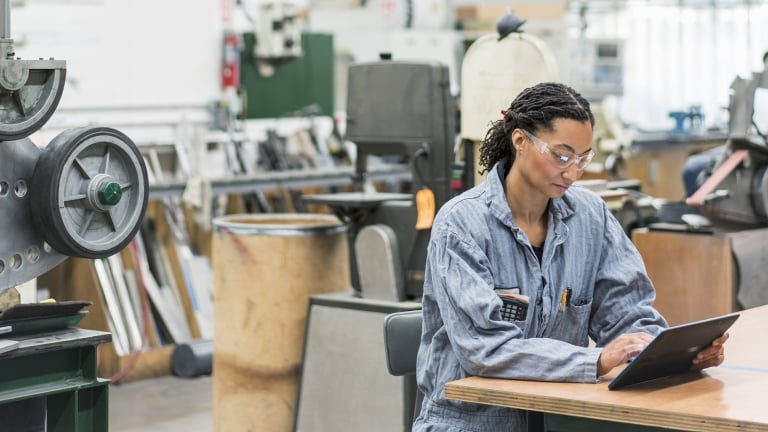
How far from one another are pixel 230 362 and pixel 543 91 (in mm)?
2093

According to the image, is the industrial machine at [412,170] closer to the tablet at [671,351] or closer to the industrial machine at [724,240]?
Answer: the industrial machine at [724,240]

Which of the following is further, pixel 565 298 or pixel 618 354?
pixel 565 298

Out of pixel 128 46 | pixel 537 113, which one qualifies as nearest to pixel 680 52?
pixel 128 46

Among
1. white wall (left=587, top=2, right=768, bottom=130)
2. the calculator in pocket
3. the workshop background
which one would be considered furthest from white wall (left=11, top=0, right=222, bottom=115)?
white wall (left=587, top=2, right=768, bottom=130)

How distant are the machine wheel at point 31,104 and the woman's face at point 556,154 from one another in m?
1.01

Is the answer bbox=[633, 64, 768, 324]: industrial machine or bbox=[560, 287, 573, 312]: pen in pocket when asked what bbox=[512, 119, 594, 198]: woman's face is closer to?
bbox=[560, 287, 573, 312]: pen in pocket

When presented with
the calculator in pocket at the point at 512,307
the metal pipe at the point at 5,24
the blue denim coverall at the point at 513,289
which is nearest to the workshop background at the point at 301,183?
the metal pipe at the point at 5,24

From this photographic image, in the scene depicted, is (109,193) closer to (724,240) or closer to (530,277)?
(530,277)

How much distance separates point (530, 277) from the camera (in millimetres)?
2449

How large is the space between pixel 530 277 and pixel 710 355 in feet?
1.29

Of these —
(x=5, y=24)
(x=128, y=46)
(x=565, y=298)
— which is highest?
(x=128, y=46)

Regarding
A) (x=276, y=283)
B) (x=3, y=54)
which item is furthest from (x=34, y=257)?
(x=276, y=283)

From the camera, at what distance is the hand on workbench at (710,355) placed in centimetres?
234

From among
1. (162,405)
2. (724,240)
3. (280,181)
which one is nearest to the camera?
(724,240)
